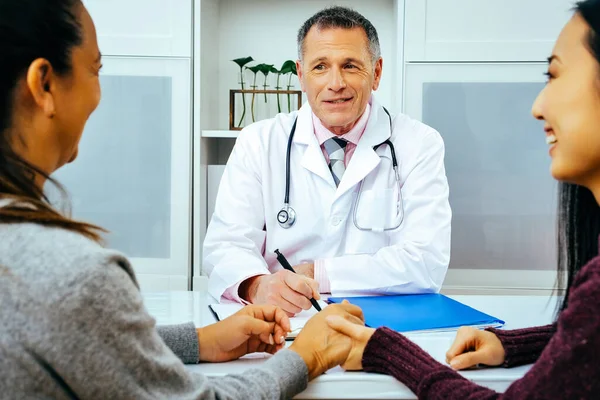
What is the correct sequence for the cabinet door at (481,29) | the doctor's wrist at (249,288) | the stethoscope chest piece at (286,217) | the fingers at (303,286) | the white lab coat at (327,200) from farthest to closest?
the cabinet door at (481,29), the stethoscope chest piece at (286,217), the white lab coat at (327,200), the doctor's wrist at (249,288), the fingers at (303,286)

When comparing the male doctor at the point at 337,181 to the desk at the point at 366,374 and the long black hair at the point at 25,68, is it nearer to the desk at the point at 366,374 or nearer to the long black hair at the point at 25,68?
the desk at the point at 366,374

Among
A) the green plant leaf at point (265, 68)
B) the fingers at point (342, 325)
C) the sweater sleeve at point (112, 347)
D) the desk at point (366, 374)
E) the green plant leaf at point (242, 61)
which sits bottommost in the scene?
the desk at point (366, 374)

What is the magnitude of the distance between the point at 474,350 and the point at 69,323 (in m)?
0.66

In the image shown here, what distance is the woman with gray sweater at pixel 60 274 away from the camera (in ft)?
2.24

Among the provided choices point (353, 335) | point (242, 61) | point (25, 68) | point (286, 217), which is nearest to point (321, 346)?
point (353, 335)

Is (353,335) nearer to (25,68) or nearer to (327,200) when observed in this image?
(25,68)

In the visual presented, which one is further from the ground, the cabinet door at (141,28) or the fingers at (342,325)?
the cabinet door at (141,28)

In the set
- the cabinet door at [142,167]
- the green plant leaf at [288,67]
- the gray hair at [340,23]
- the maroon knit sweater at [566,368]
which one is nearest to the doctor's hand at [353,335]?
the maroon knit sweater at [566,368]

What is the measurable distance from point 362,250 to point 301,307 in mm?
566

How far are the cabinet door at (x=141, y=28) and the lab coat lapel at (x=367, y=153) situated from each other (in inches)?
39.2

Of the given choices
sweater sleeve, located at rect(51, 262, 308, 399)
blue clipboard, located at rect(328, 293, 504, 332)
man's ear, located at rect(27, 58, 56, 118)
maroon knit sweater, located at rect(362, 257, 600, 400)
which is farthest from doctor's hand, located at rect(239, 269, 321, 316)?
man's ear, located at rect(27, 58, 56, 118)

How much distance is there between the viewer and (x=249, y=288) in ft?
5.29

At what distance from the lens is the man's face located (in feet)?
6.58

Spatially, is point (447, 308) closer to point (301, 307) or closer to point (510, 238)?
point (301, 307)
